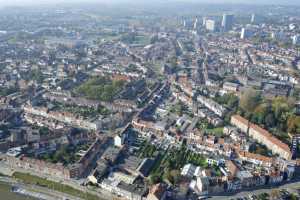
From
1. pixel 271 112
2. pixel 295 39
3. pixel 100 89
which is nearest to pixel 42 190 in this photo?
pixel 100 89

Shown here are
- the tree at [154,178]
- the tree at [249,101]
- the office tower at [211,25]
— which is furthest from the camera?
the office tower at [211,25]

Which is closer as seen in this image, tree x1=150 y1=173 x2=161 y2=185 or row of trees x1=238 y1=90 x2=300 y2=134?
tree x1=150 y1=173 x2=161 y2=185

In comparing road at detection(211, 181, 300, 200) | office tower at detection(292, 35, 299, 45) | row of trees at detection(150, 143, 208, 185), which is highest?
office tower at detection(292, 35, 299, 45)

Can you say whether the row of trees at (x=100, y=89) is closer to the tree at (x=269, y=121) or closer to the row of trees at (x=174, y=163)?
the row of trees at (x=174, y=163)

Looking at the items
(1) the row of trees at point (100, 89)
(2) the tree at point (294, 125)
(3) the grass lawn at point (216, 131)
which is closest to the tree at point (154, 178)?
(3) the grass lawn at point (216, 131)

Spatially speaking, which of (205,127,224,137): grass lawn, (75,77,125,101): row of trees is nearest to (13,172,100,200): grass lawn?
(205,127,224,137): grass lawn

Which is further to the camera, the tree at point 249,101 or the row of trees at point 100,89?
the row of trees at point 100,89

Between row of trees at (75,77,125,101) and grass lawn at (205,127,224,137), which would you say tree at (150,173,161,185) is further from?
row of trees at (75,77,125,101)

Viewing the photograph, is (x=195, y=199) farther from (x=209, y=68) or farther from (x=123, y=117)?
(x=209, y=68)
